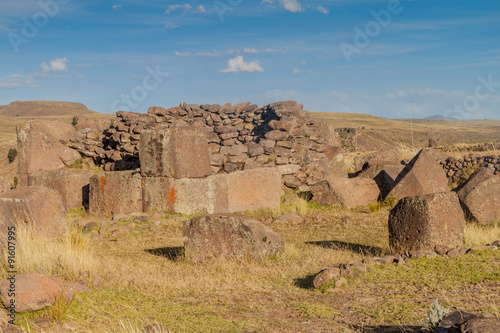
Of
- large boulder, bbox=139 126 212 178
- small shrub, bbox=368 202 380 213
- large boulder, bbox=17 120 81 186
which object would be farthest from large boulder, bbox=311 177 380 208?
large boulder, bbox=17 120 81 186

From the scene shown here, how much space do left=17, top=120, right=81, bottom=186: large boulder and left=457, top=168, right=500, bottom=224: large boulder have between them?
447 inches

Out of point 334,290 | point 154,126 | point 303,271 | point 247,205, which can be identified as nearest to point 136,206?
point 247,205

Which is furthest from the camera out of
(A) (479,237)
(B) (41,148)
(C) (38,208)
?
(B) (41,148)

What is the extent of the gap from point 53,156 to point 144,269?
9.36 meters

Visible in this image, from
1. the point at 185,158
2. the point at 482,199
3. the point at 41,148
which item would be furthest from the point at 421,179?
the point at 41,148

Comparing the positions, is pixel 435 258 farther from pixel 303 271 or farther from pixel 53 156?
pixel 53 156

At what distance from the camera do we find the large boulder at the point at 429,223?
678 cm

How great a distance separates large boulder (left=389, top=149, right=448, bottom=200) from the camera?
38.2ft

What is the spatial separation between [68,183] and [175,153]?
11.6ft

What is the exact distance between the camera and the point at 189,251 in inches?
290

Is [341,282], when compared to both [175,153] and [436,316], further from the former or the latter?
[175,153]

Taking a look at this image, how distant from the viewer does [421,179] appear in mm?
11656

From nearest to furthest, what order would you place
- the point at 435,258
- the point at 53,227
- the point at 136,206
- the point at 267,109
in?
1. the point at 435,258
2. the point at 53,227
3. the point at 136,206
4. the point at 267,109

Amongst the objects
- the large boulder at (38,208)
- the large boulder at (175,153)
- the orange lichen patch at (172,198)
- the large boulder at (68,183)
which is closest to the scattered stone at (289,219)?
the large boulder at (175,153)
